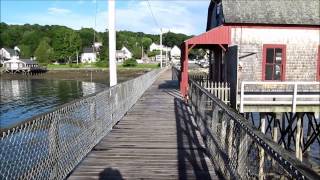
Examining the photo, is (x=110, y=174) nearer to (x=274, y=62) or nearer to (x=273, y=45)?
(x=274, y=62)

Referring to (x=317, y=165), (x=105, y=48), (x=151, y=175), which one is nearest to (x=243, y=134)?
(x=151, y=175)

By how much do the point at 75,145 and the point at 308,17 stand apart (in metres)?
15.8

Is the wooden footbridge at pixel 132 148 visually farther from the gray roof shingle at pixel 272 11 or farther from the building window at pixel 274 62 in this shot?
the gray roof shingle at pixel 272 11

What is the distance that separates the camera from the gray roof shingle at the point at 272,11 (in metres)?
19.3

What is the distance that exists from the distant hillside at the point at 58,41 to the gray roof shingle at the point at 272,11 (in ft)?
344

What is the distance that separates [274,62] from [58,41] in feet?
362

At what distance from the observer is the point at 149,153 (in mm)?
8367

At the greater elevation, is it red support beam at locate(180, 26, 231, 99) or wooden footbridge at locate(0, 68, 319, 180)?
red support beam at locate(180, 26, 231, 99)

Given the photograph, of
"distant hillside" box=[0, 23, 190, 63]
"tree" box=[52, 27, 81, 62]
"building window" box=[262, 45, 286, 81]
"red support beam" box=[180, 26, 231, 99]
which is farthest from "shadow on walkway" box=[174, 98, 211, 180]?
"tree" box=[52, 27, 81, 62]

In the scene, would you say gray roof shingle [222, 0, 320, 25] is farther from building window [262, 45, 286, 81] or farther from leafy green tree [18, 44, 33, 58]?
leafy green tree [18, 44, 33, 58]

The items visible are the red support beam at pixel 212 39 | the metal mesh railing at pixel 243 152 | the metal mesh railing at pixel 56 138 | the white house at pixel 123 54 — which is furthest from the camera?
the white house at pixel 123 54

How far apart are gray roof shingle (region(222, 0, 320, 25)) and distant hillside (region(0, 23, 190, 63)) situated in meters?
105

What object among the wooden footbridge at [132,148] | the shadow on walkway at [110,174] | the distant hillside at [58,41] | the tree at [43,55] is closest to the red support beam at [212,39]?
the wooden footbridge at [132,148]

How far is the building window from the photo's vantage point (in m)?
19.4
